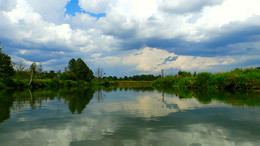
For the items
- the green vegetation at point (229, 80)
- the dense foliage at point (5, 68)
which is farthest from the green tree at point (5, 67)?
the green vegetation at point (229, 80)

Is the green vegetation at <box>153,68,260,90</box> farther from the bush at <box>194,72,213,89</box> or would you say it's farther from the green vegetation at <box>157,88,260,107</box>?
the green vegetation at <box>157,88,260,107</box>

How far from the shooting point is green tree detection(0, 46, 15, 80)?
56.6 meters

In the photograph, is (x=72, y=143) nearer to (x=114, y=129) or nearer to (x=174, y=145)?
(x=114, y=129)

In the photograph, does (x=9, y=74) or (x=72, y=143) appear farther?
(x=9, y=74)

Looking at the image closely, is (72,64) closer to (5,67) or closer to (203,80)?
(5,67)

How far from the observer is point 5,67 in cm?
5744

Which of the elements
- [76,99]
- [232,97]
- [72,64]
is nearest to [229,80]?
[232,97]

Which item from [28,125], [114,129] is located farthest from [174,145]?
[28,125]

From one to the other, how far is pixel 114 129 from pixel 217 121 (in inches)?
242

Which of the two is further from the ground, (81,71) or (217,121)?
(81,71)

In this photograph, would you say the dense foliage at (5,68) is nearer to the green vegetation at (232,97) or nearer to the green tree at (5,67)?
the green tree at (5,67)

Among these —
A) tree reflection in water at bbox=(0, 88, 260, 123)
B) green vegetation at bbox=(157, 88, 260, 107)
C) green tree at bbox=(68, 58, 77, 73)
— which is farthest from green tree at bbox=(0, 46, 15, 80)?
green tree at bbox=(68, 58, 77, 73)

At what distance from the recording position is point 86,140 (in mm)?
7316

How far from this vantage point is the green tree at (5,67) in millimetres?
56562
